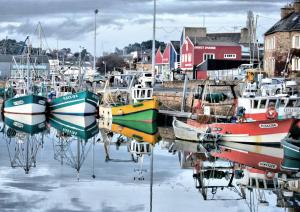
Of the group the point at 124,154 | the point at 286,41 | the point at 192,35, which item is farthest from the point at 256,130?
the point at 192,35

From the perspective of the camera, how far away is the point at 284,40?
61125mm

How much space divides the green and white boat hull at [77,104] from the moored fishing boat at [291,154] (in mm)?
24374

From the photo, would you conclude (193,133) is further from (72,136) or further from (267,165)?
(267,165)

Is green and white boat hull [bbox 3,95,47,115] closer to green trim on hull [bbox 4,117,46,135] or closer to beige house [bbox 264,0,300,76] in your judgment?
green trim on hull [bbox 4,117,46,135]

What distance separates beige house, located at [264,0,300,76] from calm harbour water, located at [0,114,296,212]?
2898cm

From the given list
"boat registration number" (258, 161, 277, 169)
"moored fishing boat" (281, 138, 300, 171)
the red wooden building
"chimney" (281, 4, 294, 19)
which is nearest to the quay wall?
"chimney" (281, 4, 294, 19)

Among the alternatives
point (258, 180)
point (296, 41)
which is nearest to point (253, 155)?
point (258, 180)

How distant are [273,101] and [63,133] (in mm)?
11961

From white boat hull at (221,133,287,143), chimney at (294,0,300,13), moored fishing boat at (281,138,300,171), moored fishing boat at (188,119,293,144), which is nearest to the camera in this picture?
moored fishing boat at (281,138,300,171)

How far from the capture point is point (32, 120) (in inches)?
1902

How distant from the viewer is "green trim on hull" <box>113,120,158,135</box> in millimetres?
41278

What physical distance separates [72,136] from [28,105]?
1313 cm

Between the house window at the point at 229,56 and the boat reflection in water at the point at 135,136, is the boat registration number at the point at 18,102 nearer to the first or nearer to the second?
the boat reflection in water at the point at 135,136

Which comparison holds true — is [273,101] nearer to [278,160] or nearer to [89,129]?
[278,160]
